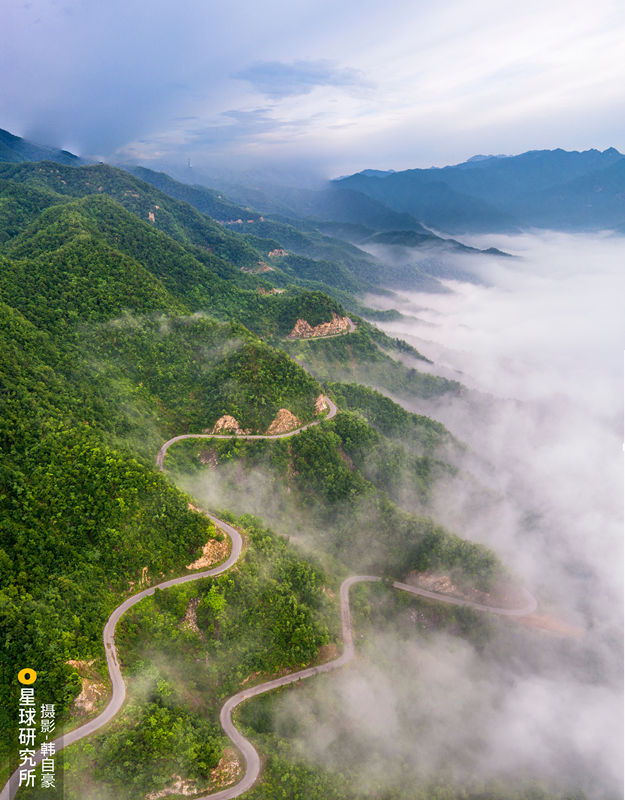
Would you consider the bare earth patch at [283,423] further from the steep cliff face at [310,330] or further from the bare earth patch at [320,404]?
the steep cliff face at [310,330]

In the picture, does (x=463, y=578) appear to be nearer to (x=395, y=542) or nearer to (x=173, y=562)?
(x=395, y=542)

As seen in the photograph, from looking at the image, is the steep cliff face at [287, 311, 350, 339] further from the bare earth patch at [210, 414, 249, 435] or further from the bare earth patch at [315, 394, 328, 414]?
the bare earth patch at [210, 414, 249, 435]

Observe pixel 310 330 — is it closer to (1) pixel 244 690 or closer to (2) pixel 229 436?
(2) pixel 229 436

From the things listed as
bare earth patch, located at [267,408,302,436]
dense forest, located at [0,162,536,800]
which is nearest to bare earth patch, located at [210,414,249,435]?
dense forest, located at [0,162,536,800]

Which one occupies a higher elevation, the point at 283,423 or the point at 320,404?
the point at 320,404

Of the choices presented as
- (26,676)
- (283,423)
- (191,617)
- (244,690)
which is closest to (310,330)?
(283,423)

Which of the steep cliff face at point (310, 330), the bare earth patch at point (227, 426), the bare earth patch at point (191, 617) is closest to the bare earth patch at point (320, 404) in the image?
the bare earth patch at point (227, 426)
